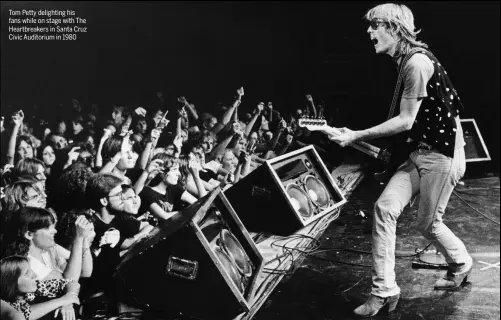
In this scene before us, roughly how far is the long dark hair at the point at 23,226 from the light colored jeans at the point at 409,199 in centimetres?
182

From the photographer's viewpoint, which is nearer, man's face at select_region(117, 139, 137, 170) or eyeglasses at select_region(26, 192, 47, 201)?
eyeglasses at select_region(26, 192, 47, 201)

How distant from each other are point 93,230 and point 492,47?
4987 millimetres

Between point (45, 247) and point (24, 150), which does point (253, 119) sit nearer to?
point (24, 150)

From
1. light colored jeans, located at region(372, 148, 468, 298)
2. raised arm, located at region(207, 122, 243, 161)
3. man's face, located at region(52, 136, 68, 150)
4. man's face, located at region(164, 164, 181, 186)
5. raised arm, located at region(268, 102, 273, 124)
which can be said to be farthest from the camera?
raised arm, located at region(268, 102, 273, 124)

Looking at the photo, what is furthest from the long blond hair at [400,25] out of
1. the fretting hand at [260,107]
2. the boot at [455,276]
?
the fretting hand at [260,107]

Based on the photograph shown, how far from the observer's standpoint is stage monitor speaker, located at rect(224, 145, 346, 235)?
11.9ft

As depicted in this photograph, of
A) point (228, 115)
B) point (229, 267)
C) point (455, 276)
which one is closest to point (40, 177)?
point (229, 267)

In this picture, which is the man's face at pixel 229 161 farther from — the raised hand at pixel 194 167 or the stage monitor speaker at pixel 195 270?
the stage monitor speaker at pixel 195 270

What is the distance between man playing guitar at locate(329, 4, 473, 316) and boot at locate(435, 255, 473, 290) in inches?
12.0

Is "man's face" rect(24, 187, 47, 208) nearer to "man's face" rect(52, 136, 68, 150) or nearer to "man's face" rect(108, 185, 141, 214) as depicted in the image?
"man's face" rect(108, 185, 141, 214)

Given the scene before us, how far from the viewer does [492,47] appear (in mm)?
5824

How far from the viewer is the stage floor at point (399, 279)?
2.54 metres

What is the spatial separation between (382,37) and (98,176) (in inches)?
78.8

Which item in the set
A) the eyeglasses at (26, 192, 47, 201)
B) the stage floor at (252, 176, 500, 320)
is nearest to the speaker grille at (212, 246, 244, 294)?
the stage floor at (252, 176, 500, 320)
